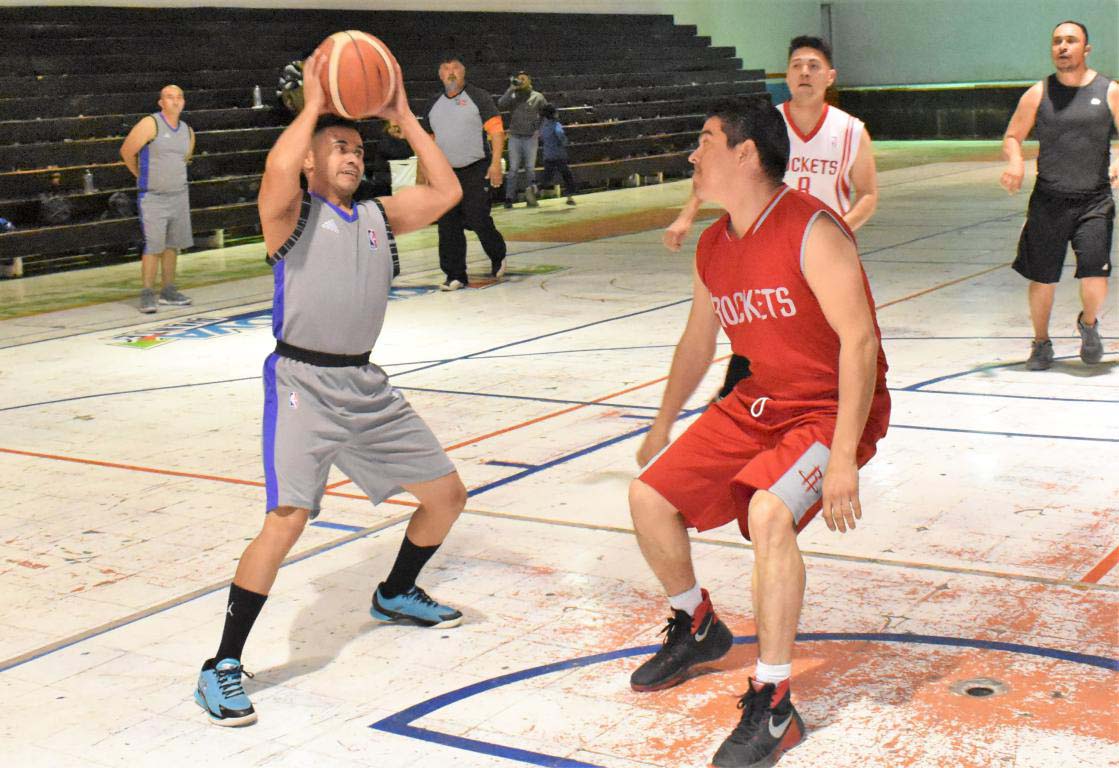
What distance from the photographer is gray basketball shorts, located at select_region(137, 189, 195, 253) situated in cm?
1086

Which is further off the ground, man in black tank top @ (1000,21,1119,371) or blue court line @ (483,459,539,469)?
man in black tank top @ (1000,21,1119,371)

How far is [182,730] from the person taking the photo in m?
3.72

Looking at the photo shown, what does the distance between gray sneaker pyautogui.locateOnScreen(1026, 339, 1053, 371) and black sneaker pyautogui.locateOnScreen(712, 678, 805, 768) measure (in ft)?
15.7

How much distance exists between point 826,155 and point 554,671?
2.91 meters

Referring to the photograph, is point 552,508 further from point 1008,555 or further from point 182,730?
point 182,730

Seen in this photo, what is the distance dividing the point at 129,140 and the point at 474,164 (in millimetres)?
2631

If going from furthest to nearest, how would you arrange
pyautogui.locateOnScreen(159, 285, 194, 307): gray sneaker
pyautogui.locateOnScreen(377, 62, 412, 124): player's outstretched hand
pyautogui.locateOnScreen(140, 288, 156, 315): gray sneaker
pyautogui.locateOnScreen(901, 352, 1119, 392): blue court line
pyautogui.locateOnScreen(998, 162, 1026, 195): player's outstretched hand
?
pyautogui.locateOnScreen(159, 285, 194, 307): gray sneaker, pyautogui.locateOnScreen(140, 288, 156, 315): gray sneaker, pyautogui.locateOnScreen(901, 352, 1119, 392): blue court line, pyautogui.locateOnScreen(998, 162, 1026, 195): player's outstretched hand, pyautogui.locateOnScreen(377, 62, 412, 124): player's outstretched hand

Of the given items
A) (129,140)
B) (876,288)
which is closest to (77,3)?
(129,140)

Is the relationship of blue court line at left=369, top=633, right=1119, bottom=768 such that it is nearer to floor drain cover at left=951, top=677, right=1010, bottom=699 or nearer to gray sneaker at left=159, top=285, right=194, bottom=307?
floor drain cover at left=951, top=677, right=1010, bottom=699

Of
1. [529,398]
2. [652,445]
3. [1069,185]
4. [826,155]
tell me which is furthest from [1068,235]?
[652,445]

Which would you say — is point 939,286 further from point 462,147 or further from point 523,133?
point 523,133

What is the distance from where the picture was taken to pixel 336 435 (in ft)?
13.2

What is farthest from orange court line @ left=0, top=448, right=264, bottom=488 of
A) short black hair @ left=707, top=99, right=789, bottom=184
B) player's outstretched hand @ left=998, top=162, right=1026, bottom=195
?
player's outstretched hand @ left=998, top=162, right=1026, bottom=195

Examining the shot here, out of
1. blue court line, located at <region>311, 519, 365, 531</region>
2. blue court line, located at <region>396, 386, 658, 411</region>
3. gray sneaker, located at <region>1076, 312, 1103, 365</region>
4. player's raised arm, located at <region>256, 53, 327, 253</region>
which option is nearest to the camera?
player's raised arm, located at <region>256, 53, 327, 253</region>
